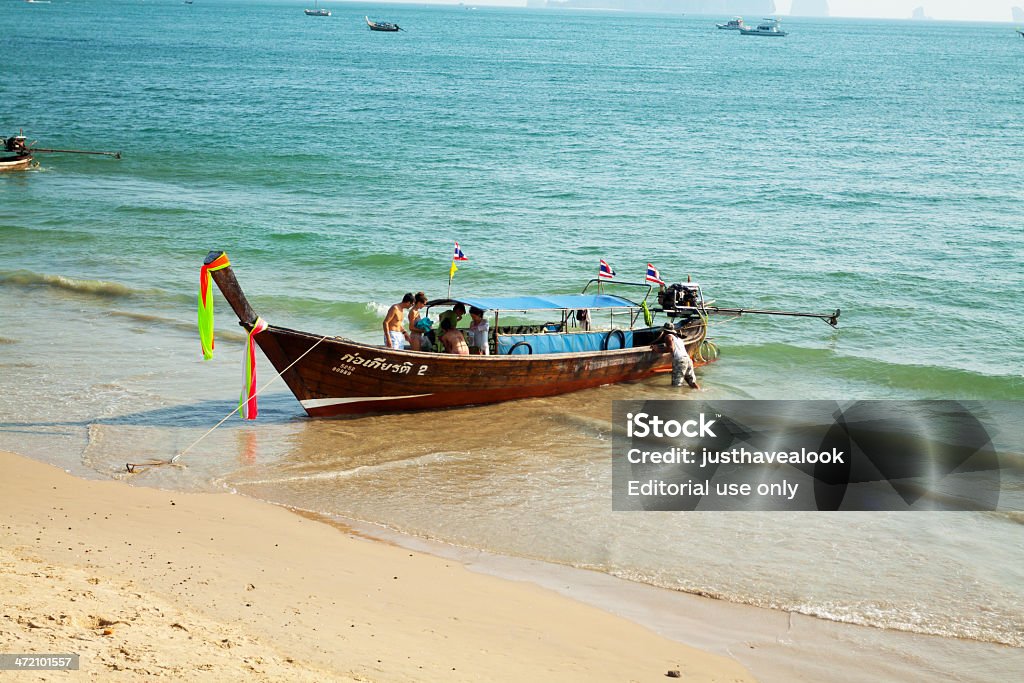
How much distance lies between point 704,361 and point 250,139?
2817cm

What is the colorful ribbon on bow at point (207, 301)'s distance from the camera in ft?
34.3

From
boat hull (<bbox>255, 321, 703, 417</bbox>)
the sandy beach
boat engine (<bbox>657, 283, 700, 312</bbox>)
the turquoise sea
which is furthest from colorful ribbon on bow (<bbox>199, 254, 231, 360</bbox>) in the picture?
boat engine (<bbox>657, 283, 700, 312</bbox>)

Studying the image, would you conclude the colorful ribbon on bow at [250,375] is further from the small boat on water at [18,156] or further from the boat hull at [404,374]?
the small boat on water at [18,156]

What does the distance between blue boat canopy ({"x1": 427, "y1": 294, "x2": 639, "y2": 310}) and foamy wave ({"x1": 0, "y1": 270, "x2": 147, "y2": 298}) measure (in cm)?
832

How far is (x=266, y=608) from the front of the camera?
297 inches

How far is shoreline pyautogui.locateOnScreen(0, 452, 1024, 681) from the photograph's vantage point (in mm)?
7051

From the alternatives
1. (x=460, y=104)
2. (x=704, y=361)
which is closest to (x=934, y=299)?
(x=704, y=361)

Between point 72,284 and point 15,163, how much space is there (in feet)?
50.6

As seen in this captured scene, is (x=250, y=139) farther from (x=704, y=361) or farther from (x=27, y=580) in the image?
(x=27, y=580)

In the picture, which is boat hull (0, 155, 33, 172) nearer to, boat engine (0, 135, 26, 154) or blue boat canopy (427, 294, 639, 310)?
boat engine (0, 135, 26, 154)

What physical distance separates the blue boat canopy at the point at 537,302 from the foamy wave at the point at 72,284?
328 inches

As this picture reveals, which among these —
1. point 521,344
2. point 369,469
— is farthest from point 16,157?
point 369,469

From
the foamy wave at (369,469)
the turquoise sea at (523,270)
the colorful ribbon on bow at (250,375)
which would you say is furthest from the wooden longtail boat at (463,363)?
the foamy wave at (369,469)

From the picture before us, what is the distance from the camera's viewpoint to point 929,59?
110 metres
